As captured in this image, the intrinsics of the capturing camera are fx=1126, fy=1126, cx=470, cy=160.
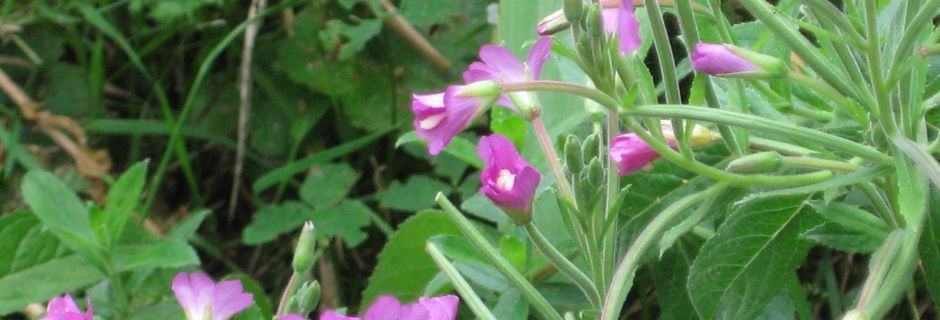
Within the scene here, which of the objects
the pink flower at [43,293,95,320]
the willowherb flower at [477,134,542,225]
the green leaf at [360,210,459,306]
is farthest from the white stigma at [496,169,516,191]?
the green leaf at [360,210,459,306]

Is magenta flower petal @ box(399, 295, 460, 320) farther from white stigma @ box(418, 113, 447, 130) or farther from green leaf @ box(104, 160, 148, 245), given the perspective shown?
green leaf @ box(104, 160, 148, 245)

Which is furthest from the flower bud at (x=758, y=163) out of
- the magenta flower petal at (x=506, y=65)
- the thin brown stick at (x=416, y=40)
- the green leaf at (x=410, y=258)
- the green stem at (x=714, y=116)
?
the thin brown stick at (x=416, y=40)

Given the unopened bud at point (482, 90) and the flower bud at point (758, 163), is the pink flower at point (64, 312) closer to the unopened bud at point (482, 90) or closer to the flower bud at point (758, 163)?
the unopened bud at point (482, 90)

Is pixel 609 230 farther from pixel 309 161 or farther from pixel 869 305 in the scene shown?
pixel 309 161

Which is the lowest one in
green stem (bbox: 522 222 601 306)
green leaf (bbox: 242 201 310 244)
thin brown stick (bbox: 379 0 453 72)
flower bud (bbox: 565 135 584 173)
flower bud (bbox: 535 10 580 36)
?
green leaf (bbox: 242 201 310 244)

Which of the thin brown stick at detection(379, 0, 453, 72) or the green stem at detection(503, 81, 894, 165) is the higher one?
the green stem at detection(503, 81, 894, 165)

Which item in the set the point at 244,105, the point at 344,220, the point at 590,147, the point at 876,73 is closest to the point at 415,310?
the point at 590,147
